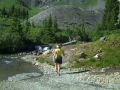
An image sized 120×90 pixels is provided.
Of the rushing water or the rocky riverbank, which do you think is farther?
the rushing water

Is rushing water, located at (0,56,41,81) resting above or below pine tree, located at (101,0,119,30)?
below

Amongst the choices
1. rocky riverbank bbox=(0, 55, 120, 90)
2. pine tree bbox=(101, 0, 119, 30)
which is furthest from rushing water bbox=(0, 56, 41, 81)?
pine tree bbox=(101, 0, 119, 30)


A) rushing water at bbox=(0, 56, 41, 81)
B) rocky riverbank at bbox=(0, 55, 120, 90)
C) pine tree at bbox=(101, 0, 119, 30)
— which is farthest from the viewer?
pine tree at bbox=(101, 0, 119, 30)

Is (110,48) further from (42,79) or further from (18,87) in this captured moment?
(18,87)

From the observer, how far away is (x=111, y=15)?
183 meters

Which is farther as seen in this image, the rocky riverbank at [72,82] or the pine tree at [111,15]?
the pine tree at [111,15]

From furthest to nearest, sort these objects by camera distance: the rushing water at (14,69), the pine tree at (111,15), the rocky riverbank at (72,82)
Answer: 1. the pine tree at (111,15)
2. the rushing water at (14,69)
3. the rocky riverbank at (72,82)

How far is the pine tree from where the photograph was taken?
17962 centimetres

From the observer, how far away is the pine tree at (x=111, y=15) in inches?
7072

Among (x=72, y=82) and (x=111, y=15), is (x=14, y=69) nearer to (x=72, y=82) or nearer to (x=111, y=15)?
(x=72, y=82)

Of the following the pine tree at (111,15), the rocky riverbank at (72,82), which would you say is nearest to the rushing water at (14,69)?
the rocky riverbank at (72,82)

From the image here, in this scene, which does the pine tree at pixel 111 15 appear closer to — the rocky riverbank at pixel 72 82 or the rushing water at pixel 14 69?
the rushing water at pixel 14 69

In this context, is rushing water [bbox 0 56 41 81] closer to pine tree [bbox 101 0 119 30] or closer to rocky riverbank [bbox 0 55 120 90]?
rocky riverbank [bbox 0 55 120 90]

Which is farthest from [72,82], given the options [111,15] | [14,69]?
[111,15]
